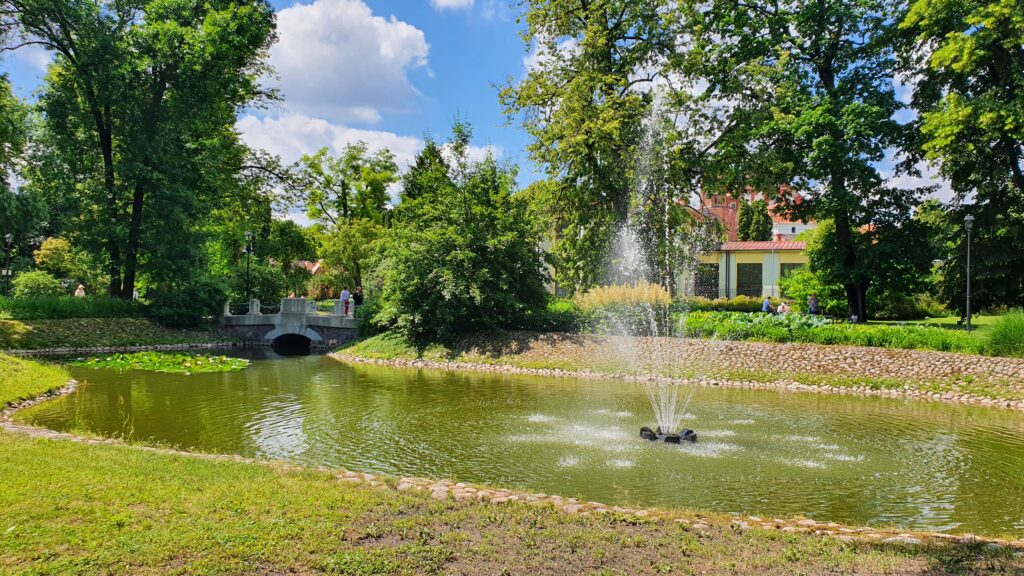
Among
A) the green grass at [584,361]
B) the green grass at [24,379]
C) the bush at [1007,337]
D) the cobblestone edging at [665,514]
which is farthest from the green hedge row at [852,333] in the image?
the green grass at [24,379]

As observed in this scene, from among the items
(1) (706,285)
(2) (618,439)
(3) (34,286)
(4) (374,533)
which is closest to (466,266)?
(2) (618,439)

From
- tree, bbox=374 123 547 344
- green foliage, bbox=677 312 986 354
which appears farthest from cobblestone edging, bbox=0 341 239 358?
green foliage, bbox=677 312 986 354

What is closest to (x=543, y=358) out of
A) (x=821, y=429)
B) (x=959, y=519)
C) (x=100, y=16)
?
(x=821, y=429)

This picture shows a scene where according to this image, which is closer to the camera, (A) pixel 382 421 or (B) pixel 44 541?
(B) pixel 44 541

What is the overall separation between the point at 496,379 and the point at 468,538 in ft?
45.7

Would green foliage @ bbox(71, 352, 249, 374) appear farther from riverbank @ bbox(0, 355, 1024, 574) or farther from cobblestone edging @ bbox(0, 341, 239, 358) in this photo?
riverbank @ bbox(0, 355, 1024, 574)

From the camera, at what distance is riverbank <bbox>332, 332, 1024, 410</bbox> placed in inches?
623

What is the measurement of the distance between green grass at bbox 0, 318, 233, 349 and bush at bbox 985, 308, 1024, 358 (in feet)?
98.2

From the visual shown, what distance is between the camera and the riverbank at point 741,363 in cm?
1583

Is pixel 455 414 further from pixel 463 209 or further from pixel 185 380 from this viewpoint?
pixel 463 209

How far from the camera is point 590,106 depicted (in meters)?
24.2

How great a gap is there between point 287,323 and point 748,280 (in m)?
33.7

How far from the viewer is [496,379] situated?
19109 mm

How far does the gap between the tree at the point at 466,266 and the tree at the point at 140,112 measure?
36.4 ft
